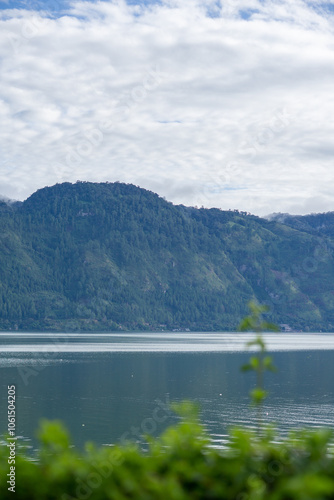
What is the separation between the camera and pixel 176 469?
21.0 feet

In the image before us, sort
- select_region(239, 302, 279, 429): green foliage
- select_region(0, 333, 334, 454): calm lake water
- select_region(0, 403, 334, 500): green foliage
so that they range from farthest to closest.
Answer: select_region(0, 333, 334, 454): calm lake water < select_region(239, 302, 279, 429): green foliage < select_region(0, 403, 334, 500): green foliage

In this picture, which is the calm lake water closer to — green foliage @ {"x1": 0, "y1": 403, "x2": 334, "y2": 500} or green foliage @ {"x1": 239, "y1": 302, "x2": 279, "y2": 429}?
green foliage @ {"x1": 239, "y1": 302, "x2": 279, "y2": 429}

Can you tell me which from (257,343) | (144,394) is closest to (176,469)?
(257,343)

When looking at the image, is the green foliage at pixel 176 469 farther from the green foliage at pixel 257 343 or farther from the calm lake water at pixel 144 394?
the calm lake water at pixel 144 394

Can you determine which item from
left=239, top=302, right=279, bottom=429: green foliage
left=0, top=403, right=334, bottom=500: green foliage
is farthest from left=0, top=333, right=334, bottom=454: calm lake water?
left=0, top=403, right=334, bottom=500: green foliage

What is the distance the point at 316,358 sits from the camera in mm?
194000

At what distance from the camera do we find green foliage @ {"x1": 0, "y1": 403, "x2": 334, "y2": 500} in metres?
6.10

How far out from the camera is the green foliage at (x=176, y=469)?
20.0ft

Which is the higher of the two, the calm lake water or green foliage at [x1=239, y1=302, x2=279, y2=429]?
green foliage at [x1=239, y1=302, x2=279, y2=429]

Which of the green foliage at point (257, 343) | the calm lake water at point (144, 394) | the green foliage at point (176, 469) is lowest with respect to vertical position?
the calm lake water at point (144, 394)

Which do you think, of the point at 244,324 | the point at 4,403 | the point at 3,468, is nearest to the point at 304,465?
the point at 244,324

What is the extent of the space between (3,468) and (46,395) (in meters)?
99.8

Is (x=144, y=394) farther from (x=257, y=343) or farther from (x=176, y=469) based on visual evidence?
(x=176, y=469)

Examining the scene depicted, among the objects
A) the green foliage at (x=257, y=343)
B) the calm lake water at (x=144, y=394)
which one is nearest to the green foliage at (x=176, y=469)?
the green foliage at (x=257, y=343)
